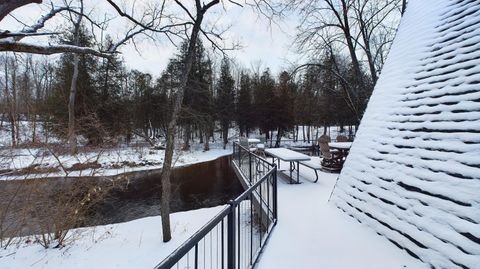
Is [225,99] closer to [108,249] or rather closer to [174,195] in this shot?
[174,195]

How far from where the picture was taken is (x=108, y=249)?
6648 mm

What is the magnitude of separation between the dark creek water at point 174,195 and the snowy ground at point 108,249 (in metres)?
1.40

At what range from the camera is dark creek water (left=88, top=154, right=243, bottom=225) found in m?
9.58

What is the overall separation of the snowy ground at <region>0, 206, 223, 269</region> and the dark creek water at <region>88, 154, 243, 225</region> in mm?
1398

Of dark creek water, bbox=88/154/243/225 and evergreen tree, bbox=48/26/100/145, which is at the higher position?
evergreen tree, bbox=48/26/100/145

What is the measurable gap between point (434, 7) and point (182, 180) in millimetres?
12739

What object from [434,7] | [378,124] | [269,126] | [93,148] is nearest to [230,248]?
[378,124]

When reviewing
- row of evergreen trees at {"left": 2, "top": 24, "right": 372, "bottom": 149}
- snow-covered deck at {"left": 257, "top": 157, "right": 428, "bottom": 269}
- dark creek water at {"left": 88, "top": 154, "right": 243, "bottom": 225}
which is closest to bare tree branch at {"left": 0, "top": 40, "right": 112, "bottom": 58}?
snow-covered deck at {"left": 257, "top": 157, "right": 428, "bottom": 269}

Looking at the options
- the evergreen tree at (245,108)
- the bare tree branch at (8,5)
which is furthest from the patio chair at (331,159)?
the evergreen tree at (245,108)

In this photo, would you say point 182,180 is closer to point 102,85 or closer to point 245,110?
point 102,85

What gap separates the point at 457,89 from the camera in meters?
3.29

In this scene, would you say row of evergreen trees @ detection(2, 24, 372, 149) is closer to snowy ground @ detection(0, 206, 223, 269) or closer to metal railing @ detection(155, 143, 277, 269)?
snowy ground @ detection(0, 206, 223, 269)

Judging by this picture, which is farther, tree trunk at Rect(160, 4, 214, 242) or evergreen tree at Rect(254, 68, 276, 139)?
evergreen tree at Rect(254, 68, 276, 139)

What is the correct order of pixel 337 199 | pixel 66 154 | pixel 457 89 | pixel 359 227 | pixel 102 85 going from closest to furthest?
1. pixel 457 89
2. pixel 359 227
3. pixel 337 199
4. pixel 66 154
5. pixel 102 85
